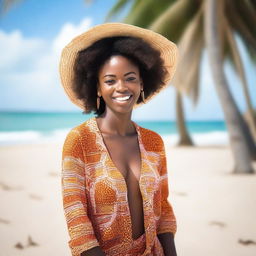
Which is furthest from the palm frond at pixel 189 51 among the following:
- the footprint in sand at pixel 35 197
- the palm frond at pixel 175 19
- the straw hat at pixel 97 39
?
the straw hat at pixel 97 39

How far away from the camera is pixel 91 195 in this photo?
148 cm

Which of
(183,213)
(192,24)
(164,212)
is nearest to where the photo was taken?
(164,212)

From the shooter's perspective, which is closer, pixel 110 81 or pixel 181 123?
pixel 110 81

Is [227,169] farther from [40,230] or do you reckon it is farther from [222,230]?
[40,230]

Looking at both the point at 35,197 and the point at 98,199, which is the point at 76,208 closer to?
the point at 98,199

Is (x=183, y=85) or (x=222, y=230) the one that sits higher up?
(x=183, y=85)

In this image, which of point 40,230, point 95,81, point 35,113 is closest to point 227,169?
point 40,230

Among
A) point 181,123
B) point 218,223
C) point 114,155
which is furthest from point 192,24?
point 114,155

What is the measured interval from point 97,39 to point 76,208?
802mm

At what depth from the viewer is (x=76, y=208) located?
1.43 metres

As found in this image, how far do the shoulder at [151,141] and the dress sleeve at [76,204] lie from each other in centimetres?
37

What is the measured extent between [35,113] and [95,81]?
37567 millimetres

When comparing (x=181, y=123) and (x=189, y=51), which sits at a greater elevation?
(x=189, y=51)

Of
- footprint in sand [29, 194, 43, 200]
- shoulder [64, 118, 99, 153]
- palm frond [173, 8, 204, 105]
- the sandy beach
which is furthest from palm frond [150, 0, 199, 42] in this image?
shoulder [64, 118, 99, 153]
